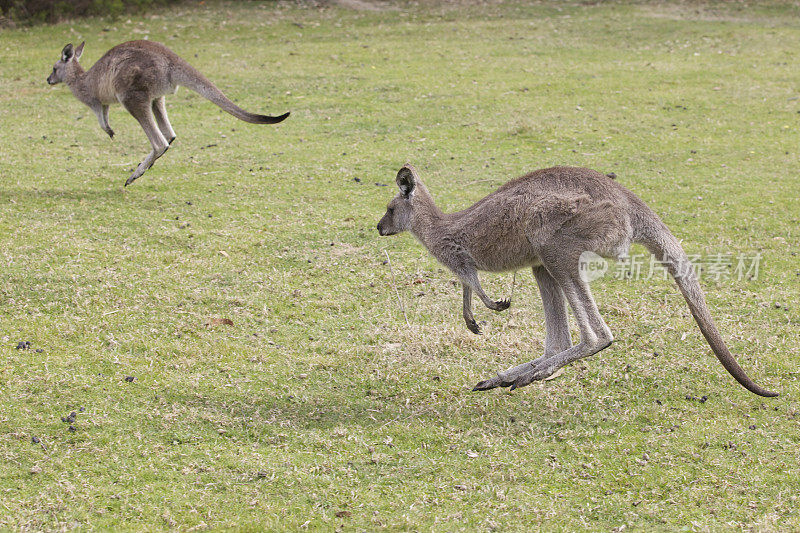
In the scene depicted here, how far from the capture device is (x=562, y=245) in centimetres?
399

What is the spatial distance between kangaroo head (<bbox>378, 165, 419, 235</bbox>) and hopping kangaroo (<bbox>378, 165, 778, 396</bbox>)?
36cm

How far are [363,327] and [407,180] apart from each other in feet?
3.27

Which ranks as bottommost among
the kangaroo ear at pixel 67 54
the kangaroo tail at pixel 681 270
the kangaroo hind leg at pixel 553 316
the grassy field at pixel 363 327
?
the grassy field at pixel 363 327

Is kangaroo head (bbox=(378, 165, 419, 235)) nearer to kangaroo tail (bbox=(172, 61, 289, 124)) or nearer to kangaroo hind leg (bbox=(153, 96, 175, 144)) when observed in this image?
kangaroo tail (bbox=(172, 61, 289, 124))

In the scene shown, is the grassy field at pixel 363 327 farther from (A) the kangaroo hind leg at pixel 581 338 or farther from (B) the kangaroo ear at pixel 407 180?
(B) the kangaroo ear at pixel 407 180

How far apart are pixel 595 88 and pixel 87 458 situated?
28.8ft

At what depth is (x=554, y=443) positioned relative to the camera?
3936 mm

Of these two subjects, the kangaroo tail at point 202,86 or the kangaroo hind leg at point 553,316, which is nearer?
the kangaroo hind leg at point 553,316

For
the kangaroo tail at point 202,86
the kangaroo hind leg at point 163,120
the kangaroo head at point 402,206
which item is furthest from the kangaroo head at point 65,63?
the kangaroo head at point 402,206

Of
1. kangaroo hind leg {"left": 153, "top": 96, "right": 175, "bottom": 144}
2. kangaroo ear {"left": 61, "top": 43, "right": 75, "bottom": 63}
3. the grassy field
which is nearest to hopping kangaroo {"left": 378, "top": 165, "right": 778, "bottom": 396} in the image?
the grassy field

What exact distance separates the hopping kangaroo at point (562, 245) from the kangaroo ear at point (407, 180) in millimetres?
374

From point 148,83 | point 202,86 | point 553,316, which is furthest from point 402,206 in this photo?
point 148,83

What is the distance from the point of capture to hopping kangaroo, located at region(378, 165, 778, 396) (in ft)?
13.0

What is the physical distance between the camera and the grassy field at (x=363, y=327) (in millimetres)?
3555
